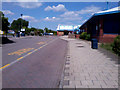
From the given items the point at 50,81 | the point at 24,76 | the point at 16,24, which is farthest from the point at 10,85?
the point at 16,24

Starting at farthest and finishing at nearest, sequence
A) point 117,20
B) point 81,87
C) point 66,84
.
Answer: point 117,20, point 66,84, point 81,87

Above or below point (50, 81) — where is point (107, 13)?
above

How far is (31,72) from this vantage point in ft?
19.2

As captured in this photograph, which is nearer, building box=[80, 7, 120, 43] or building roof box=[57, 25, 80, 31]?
building box=[80, 7, 120, 43]

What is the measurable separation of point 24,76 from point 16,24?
402 feet

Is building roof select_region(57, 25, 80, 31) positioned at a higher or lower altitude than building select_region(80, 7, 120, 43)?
higher

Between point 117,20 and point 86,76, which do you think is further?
point 117,20

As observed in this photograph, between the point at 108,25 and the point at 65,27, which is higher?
the point at 65,27

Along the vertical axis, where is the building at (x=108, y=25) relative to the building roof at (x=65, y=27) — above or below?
below

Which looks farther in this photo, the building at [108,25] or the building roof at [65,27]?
the building roof at [65,27]

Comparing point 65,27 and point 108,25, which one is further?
point 65,27

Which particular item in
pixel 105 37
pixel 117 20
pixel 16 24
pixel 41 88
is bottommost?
pixel 41 88

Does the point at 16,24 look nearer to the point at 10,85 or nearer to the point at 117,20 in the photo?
the point at 117,20

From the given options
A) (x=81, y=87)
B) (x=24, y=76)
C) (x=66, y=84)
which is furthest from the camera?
(x=24, y=76)
